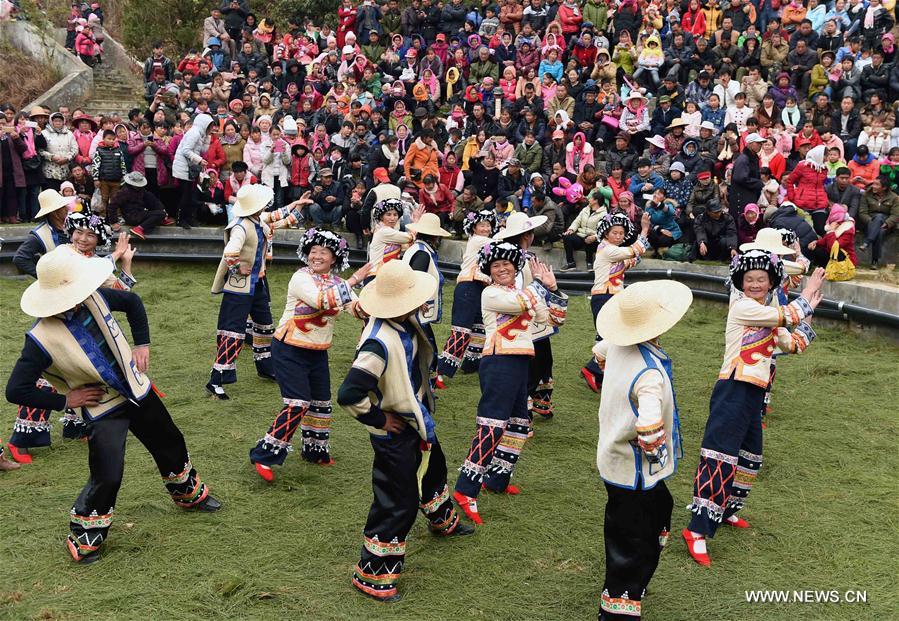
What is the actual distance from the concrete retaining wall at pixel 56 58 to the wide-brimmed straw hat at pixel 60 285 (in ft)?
49.9

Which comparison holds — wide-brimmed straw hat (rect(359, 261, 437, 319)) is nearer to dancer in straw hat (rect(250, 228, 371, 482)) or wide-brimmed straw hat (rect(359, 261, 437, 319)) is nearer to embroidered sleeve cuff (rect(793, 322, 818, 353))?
dancer in straw hat (rect(250, 228, 371, 482))

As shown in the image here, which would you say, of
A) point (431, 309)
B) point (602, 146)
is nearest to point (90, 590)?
point (431, 309)

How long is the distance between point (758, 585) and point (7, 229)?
1233cm

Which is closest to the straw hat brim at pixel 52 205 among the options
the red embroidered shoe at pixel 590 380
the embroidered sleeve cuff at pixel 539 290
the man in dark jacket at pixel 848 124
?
the embroidered sleeve cuff at pixel 539 290

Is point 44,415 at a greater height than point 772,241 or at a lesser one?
lesser

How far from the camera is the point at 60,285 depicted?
5492mm

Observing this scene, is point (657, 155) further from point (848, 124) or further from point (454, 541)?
point (454, 541)

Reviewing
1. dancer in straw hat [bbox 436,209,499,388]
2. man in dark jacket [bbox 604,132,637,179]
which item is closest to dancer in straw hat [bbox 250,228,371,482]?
dancer in straw hat [bbox 436,209,499,388]

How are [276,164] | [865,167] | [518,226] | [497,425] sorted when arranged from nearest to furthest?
1. [497,425]
2. [518,226]
3. [865,167]
4. [276,164]

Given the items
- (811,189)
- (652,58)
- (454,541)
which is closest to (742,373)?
(454,541)

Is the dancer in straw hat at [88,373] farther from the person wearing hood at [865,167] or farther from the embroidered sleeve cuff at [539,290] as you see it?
the person wearing hood at [865,167]

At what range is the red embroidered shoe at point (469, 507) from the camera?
623 cm

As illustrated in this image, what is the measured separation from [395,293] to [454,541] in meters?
1.75

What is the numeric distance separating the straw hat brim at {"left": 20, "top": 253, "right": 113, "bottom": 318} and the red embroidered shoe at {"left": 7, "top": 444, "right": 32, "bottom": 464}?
7.04ft
